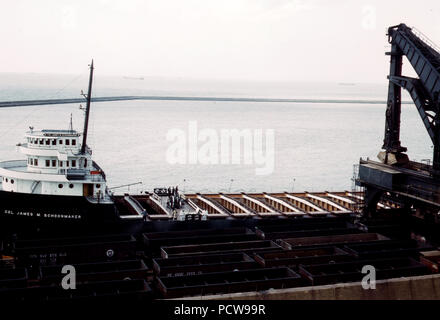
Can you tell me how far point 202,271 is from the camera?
69.2ft

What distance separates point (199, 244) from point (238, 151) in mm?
63145

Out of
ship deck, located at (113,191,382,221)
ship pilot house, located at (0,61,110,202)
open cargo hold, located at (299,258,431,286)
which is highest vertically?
ship pilot house, located at (0,61,110,202)

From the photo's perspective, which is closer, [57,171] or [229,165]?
[57,171]

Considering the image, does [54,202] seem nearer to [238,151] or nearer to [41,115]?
[238,151]

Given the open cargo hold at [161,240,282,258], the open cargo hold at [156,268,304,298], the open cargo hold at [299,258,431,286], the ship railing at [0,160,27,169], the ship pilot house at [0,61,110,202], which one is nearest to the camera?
the open cargo hold at [156,268,304,298]

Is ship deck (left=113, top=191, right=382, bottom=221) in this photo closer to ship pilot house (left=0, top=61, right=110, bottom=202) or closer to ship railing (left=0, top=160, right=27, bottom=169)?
ship pilot house (left=0, top=61, right=110, bottom=202)

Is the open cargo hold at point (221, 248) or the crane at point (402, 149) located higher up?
the crane at point (402, 149)

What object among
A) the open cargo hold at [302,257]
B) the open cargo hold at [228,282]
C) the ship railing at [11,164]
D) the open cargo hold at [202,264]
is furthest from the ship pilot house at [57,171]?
the open cargo hold at [302,257]

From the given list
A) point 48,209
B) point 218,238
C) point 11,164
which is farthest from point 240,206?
point 11,164

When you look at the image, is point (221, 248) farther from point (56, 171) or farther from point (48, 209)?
point (56, 171)

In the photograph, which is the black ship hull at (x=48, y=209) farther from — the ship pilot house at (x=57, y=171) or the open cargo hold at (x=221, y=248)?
the open cargo hold at (x=221, y=248)

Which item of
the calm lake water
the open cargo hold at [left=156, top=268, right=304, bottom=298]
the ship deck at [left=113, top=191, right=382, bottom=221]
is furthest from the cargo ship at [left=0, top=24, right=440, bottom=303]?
the calm lake water

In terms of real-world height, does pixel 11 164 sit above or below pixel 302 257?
above
